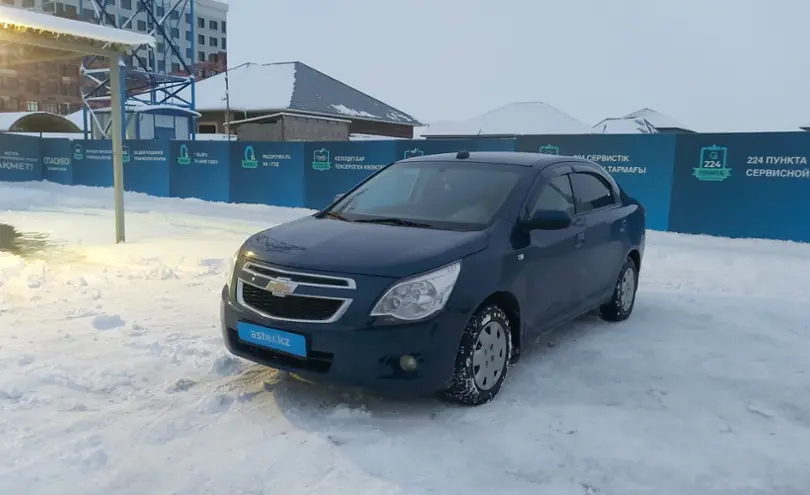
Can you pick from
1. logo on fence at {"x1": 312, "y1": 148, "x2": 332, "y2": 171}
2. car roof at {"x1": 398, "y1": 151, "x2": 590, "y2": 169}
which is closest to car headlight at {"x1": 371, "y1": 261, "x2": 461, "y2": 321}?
car roof at {"x1": 398, "y1": 151, "x2": 590, "y2": 169}

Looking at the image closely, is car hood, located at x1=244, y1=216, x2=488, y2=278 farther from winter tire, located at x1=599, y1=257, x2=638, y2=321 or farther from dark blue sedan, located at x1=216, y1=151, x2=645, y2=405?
winter tire, located at x1=599, y1=257, x2=638, y2=321

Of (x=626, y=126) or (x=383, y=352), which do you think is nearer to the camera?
(x=383, y=352)

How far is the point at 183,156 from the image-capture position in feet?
62.6

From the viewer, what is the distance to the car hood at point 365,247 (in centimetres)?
373

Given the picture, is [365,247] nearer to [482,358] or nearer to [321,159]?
[482,358]

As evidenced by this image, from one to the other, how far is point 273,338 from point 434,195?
5.63ft

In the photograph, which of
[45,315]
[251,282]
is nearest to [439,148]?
[45,315]

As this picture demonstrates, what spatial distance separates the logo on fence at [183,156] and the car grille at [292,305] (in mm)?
16108

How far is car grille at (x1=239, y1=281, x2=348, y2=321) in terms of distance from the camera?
3.66 meters

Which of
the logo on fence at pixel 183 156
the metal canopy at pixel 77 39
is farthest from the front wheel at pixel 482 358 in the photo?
the logo on fence at pixel 183 156

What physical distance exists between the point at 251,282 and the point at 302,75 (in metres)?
40.6

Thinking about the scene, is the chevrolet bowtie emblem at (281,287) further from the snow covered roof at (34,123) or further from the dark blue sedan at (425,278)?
the snow covered roof at (34,123)

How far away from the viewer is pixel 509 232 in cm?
432

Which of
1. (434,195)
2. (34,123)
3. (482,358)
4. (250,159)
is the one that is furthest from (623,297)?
(34,123)
